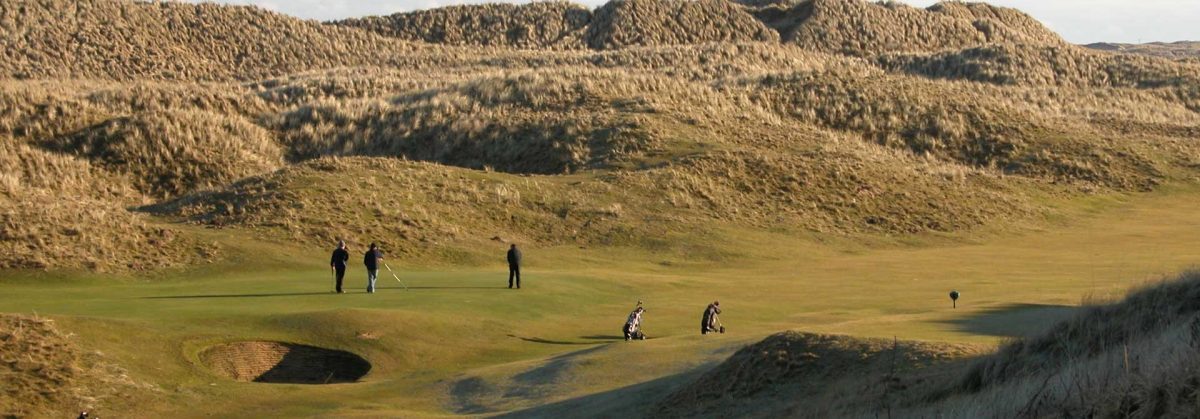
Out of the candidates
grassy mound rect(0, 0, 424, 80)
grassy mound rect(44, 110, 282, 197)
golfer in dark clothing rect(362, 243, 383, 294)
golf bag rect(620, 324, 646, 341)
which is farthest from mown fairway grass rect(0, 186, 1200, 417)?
grassy mound rect(0, 0, 424, 80)

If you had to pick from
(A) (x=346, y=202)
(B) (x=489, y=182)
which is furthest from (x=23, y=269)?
(B) (x=489, y=182)

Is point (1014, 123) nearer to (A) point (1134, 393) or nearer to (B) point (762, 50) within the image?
(B) point (762, 50)

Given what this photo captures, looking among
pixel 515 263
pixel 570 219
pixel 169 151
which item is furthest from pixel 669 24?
pixel 515 263

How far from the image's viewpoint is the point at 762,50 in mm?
102812

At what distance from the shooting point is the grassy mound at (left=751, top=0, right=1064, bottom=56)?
388 feet

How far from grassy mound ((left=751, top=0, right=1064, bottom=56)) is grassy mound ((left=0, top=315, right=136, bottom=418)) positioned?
313 feet

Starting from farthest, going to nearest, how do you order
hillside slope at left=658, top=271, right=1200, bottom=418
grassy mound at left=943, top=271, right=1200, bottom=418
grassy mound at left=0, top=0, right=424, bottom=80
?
grassy mound at left=0, top=0, right=424, bottom=80, hillside slope at left=658, top=271, right=1200, bottom=418, grassy mound at left=943, top=271, right=1200, bottom=418

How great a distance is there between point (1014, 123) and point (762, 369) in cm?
6007

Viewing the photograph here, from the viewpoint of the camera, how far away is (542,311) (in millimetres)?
32812

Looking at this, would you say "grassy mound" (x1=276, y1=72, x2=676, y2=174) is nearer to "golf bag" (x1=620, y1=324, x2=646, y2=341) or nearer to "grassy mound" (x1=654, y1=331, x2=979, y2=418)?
"golf bag" (x1=620, y1=324, x2=646, y2=341)

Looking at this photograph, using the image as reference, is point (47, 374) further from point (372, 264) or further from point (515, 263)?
point (515, 263)

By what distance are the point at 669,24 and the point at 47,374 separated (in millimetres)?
99114

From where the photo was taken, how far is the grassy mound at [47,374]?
22781 mm

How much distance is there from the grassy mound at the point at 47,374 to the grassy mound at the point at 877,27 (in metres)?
95.5
